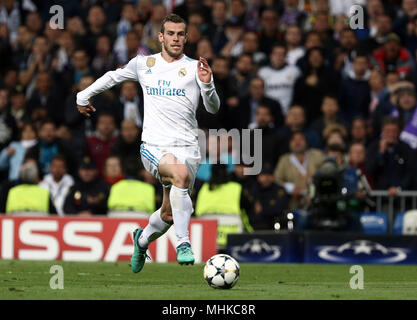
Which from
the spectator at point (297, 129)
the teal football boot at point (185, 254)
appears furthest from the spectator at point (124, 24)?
the teal football boot at point (185, 254)

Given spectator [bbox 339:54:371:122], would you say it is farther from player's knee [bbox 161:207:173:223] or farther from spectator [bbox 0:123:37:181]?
player's knee [bbox 161:207:173:223]

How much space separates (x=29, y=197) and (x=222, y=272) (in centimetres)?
726

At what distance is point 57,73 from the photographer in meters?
20.6

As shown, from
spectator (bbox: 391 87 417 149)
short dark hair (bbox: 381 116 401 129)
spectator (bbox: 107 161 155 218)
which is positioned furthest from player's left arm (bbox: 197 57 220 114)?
spectator (bbox: 391 87 417 149)

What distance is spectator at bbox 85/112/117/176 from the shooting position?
18.7 meters

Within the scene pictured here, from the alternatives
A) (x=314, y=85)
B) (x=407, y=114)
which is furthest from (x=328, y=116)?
(x=407, y=114)

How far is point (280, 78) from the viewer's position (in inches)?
753

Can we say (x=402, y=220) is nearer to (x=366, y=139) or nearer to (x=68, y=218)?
(x=366, y=139)

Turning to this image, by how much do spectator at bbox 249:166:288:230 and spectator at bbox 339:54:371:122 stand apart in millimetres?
2396

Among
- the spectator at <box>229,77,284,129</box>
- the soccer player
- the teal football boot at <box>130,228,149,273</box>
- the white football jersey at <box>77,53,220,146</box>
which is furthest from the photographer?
the spectator at <box>229,77,284,129</box>

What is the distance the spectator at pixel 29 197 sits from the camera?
17.0 m

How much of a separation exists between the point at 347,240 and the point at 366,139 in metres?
2.76

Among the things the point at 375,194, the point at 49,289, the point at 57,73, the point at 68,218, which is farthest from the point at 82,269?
the point at 57,73

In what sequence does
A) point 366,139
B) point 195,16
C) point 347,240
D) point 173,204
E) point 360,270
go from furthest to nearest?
point 195,16
point 366,139
point 347,240
point 360,270
point 173,204
